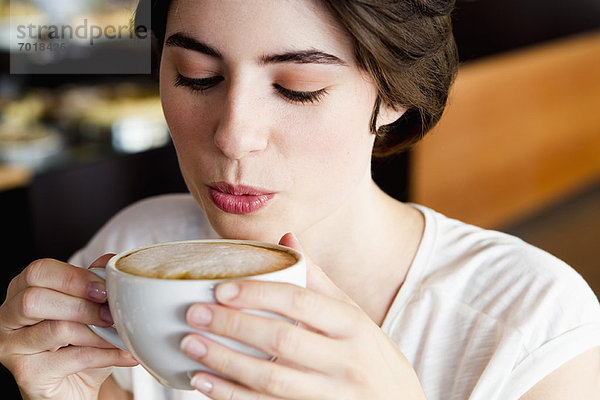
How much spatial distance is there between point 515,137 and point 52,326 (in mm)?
3856

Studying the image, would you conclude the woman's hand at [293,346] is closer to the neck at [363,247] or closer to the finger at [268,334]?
the finger at [268,334]

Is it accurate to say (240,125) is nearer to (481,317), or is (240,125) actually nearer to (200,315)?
(200,315)

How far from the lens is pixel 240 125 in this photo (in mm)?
906

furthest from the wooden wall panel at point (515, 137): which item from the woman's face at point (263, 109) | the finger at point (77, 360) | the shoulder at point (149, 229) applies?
the finger at point (77, 360)

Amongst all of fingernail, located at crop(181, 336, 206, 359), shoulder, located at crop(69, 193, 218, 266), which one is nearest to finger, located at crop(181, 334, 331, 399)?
fingernail, located at crop(181, 336, 206, 359)

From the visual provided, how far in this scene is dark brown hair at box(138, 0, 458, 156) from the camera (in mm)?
960

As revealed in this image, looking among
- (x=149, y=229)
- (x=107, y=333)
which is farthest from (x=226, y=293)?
(x=149, y=229)

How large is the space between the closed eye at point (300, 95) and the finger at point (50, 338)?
0.37 metres

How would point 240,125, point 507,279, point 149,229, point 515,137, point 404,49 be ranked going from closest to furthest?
1. point 240,125
2. point 404,49
3. point 507,279
4. point 149,229
5. point 515,137

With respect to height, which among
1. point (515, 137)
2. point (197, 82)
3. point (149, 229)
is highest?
point (197, 82)

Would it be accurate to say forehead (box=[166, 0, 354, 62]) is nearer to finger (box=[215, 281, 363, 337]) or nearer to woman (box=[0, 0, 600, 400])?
woman (box=[0, 0, 600, 400])

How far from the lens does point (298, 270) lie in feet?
2.23

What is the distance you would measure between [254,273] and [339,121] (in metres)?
0.38

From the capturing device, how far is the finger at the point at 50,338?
0.84 m
